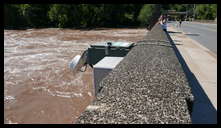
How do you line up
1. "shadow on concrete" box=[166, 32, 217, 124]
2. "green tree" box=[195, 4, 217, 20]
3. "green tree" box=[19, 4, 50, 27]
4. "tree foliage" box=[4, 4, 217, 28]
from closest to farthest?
1. "shadow on concrete" box=[166, 32, 217, 124]
2. "tree foliage" box=[4, 4, 217, 28]
3. "green tree" box=[19, 4, 50, 27]
4. "green tree" box=[195, 4, 217, 20]

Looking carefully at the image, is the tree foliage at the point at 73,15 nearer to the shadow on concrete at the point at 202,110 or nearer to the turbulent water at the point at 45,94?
the turbulent water at the point at 45,94

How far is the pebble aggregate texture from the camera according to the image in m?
2.25

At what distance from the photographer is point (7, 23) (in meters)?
49.5

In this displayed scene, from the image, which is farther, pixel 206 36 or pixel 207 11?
pixel 207 11

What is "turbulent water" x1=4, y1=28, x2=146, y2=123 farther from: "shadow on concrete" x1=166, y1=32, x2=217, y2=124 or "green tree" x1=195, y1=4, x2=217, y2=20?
"green tree" x1=195, y1=4, x2=217, y2=20

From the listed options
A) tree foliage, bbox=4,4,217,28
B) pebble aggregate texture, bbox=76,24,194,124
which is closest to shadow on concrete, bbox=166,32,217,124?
pebble aggregate texture, bbox=76,24,194,124

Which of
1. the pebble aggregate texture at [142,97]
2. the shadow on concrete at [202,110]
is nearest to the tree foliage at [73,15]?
the shadow on concrete at [202,110]

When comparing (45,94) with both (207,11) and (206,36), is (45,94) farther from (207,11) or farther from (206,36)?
(207,11)

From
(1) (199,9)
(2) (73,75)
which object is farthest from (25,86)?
(1) (199,9)

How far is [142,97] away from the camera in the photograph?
2.75m

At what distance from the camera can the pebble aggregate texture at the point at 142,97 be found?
88.6 inches

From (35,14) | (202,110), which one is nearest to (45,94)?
(202,110)
